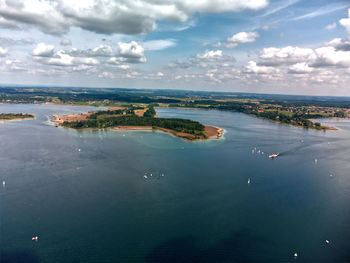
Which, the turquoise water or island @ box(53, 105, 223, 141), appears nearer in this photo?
the turquoise water

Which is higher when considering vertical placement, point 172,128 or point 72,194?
point 172,128

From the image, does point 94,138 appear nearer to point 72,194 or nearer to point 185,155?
point 185,155

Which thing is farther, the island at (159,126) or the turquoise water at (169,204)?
the island at (159,126)

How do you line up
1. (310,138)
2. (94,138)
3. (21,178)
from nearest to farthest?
(21,178) < (94,138) < (310,138)

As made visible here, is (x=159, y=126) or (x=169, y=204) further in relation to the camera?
(x=159, y=126)

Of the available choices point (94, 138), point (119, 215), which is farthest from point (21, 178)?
point (94, 138)

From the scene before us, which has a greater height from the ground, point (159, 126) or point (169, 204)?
point (159, 126)

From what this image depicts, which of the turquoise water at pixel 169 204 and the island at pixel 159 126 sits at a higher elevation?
the island at pixel 159 126

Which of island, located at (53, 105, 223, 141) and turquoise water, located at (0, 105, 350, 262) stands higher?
island, located at (53, 105, 223, 141)
